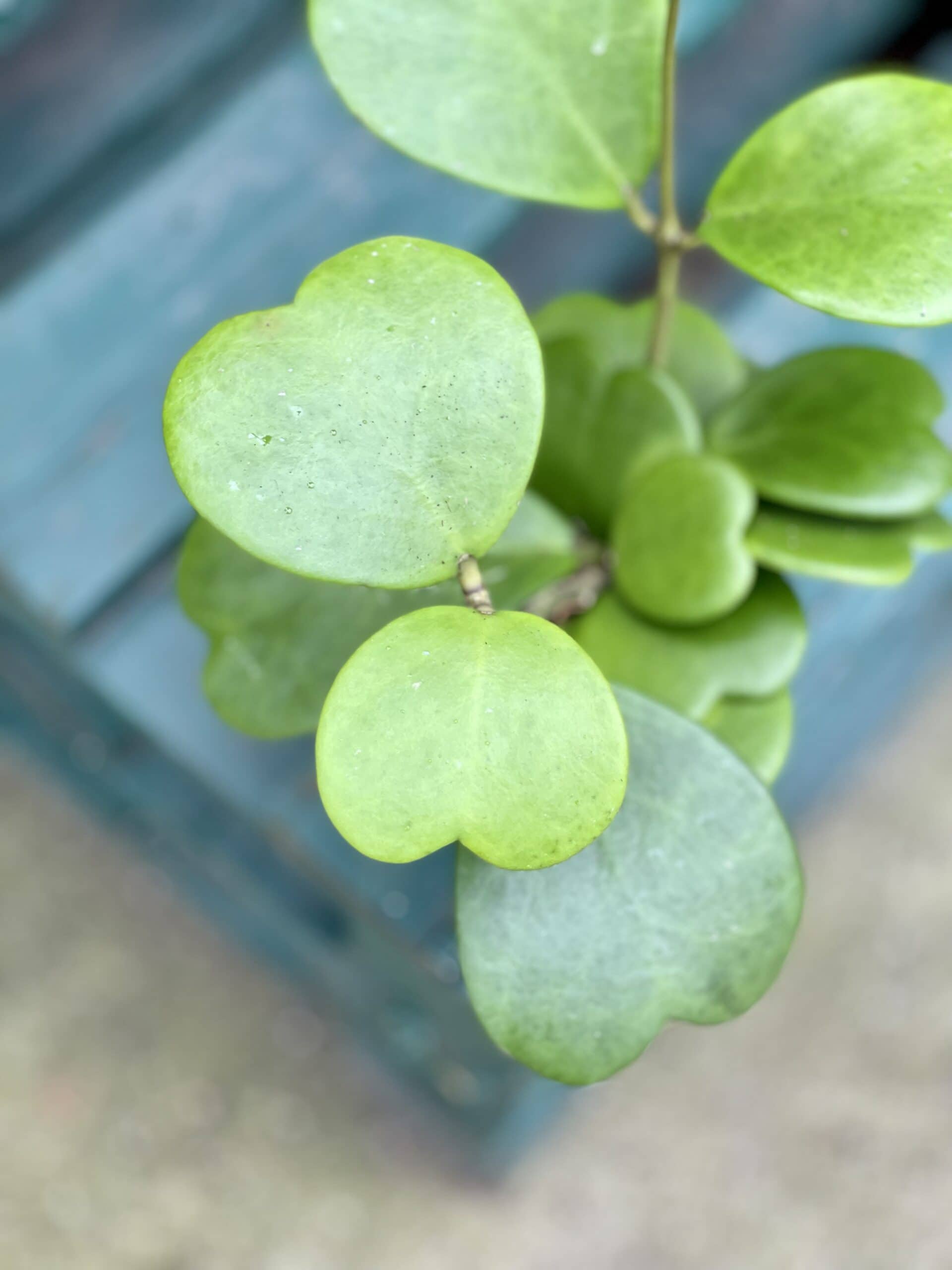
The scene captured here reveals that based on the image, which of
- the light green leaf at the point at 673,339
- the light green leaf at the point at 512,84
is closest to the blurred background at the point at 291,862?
the light green leaf at the point at 673,339

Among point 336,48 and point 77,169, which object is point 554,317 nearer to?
point 336,48

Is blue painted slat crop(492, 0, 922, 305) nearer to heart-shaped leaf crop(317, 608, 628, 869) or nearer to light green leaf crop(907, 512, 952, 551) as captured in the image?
light green leaf crop(907, 512, 952, 551)

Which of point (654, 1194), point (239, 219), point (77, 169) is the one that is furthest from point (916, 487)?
point (654, 1194)

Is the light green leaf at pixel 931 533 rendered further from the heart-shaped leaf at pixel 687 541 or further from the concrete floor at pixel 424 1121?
the concrete floor at pixel 424 1121

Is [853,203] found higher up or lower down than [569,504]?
higher up

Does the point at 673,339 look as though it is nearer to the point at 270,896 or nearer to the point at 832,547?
the point at 832,547

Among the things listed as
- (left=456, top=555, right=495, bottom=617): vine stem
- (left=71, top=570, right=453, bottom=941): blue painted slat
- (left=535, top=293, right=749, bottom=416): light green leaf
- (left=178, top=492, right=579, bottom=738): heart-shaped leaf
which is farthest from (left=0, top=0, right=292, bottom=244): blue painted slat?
(left=456, top=555, right=495, bottom=617): vine stem

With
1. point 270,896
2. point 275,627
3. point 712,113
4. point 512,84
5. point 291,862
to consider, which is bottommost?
point 270,896

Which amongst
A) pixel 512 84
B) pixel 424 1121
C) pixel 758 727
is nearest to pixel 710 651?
pixel 758 727
